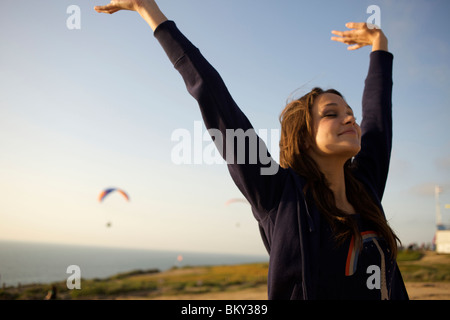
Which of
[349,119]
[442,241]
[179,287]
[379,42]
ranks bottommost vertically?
[179,287]

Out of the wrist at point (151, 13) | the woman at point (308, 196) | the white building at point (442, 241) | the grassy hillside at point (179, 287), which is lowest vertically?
the grassy hillside at point (179, 287)

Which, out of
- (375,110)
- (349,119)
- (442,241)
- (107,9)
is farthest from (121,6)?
(442,241)

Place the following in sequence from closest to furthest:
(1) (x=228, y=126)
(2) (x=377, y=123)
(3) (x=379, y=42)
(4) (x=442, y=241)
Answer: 1. (1) (x=228, y=126)
2. (2) (x=377, y=123)
3. (3) (x=379, y=42)
4. (4) (x=442, y=241)

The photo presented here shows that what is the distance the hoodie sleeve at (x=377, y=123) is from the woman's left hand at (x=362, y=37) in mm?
123

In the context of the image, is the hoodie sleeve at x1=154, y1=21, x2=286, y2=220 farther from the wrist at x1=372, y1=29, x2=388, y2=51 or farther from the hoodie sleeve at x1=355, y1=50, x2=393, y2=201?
the wrist at x1=372, y1=29, x2=388, y2=51

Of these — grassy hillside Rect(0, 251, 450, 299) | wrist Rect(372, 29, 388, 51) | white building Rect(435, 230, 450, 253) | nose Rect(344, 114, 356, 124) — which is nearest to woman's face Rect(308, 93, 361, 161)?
nose Rect(344, 114, 356, 124)

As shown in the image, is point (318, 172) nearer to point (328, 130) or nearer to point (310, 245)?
point (328, 130)

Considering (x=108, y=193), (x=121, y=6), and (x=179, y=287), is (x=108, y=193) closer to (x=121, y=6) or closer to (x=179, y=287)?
(x=179, y=287)

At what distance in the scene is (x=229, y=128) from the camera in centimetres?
176

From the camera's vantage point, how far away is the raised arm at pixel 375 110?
264 cm

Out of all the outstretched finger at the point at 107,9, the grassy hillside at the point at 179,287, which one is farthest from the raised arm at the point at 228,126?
the grassy hillside at the point at 179,287

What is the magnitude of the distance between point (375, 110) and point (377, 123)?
0.42 ft

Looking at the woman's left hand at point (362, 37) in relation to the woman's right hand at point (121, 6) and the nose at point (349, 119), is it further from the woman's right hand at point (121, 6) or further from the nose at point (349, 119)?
the woman's right hand at point (121, 6)

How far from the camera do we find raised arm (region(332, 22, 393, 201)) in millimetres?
2645
